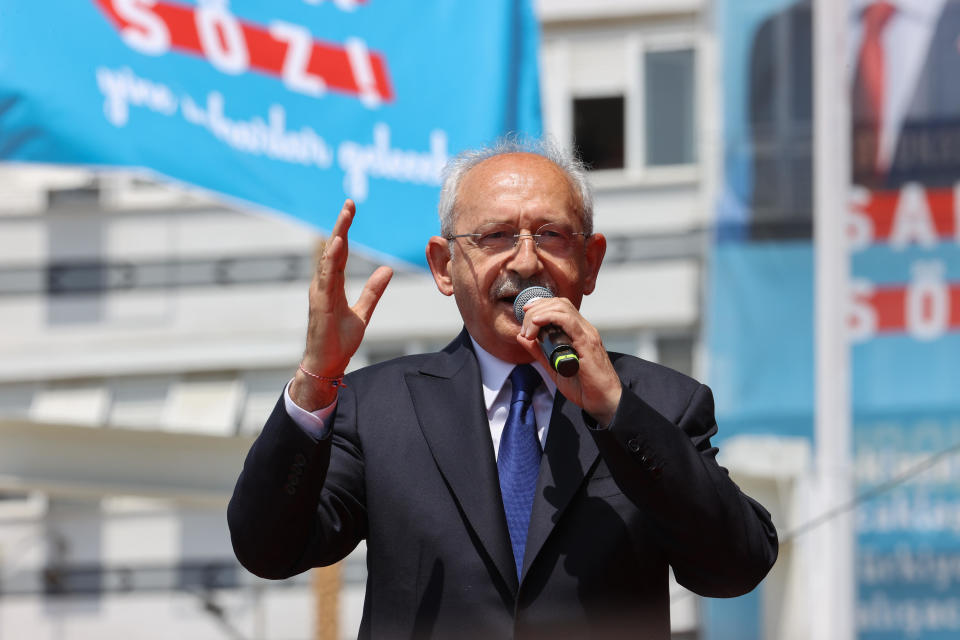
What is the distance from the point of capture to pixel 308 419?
2557mm

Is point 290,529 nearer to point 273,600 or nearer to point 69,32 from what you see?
point 69,32

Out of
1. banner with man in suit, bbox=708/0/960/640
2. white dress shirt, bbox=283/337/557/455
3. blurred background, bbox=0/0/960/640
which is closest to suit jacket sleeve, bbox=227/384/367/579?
white dress shirt, bbox=283/337/557/455

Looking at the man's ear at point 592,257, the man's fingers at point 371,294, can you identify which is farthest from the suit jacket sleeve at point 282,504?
the man's ear at point 592,257

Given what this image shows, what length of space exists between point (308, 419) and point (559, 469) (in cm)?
43

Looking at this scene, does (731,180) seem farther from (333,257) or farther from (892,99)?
(333,257)

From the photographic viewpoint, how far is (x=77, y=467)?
8703mm

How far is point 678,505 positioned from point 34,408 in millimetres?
14722

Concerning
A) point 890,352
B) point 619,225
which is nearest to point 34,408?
point 619,225

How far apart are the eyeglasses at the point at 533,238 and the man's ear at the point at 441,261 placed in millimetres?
129

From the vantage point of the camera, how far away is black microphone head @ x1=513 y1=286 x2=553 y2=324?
8.61 feet

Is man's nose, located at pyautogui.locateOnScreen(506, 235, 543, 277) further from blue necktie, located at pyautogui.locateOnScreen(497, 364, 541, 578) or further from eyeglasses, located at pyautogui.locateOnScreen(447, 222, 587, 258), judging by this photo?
blue necktie, located at pyautogui.locateOnScreen(497, 364, 541, 578)

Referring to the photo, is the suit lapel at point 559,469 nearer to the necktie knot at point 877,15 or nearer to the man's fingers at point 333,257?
the man's fingers at point 333,257

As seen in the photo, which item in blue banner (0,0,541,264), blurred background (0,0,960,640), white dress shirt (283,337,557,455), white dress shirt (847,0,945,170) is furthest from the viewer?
blue banner (0,0,541,264)

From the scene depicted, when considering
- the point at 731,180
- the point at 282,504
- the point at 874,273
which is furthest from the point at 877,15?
the point at 282,504
